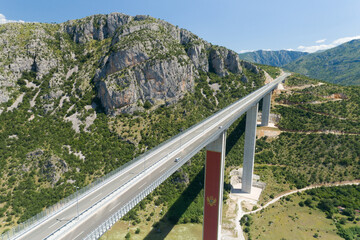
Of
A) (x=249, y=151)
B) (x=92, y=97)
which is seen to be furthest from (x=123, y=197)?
(x=92, y=97)

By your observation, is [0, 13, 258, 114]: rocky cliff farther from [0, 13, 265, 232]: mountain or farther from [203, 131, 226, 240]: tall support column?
[203, 131, 226, 240]: tall support column

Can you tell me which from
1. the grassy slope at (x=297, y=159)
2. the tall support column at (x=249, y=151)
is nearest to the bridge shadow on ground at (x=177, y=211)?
the grassy slope at (x=297, y=159)

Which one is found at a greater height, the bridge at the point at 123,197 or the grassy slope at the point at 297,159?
the bridge at the point at 123,197

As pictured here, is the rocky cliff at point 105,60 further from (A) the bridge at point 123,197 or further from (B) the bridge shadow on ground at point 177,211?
(A) the bridge at point 123,197

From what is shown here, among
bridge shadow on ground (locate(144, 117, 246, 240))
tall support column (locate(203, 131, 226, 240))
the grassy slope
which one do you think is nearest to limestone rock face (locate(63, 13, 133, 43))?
the grassy slope

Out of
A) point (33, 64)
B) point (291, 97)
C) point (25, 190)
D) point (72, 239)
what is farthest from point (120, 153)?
point (291, 97)

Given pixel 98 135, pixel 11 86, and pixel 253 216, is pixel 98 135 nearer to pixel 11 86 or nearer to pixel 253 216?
pixel 11 86
